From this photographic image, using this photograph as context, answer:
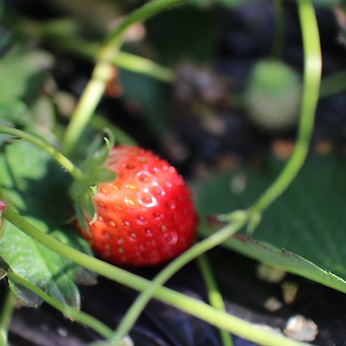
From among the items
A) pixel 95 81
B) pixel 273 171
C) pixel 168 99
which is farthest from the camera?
pixel 168 99

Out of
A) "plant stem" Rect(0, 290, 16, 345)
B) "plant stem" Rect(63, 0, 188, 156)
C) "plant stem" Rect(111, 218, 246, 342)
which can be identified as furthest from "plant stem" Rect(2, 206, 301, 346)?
"plant stem" Rect(63, 0, 188, 156)

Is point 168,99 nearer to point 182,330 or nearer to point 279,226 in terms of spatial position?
point 279,226

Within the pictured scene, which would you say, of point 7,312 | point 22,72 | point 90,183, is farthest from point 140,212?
point 22,72

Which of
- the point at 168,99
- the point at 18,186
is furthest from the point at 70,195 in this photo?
the point at 168,99

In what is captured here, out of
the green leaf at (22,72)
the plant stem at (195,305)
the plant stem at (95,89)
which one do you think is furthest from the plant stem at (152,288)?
the green leaf at (22,72)

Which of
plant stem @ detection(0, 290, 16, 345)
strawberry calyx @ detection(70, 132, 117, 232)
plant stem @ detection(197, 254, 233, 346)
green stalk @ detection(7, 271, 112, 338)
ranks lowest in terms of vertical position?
plant stem @ detection(0, 290, 16, 345)

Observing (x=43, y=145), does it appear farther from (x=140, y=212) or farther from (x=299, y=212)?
(x=299, y=212)

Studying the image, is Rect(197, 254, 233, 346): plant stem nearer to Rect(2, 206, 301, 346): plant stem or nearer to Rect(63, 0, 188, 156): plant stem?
Rect(2, 206, 301, 346): plant stem
